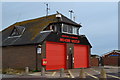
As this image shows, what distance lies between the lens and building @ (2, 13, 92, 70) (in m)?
23.4

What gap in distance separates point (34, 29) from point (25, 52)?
4.29 m

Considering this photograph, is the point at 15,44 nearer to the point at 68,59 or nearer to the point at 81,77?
the point at 68,59

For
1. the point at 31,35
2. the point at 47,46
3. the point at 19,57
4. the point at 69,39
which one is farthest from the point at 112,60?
the point at 19,57

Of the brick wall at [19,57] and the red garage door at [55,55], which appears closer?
the brick wall at [19,57]

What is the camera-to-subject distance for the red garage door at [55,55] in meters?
23.8

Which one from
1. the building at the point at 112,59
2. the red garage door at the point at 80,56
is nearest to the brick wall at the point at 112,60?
the building at the point at 112,59

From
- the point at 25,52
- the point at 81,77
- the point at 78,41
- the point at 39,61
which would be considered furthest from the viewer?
the point at 78,41

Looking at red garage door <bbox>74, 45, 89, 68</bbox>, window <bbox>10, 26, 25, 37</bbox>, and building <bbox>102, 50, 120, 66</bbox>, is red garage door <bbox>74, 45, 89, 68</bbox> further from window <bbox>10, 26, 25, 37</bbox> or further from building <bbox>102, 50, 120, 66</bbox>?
building <bbox>102, 50, 120, 66</bbox>

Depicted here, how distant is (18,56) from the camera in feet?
82.9

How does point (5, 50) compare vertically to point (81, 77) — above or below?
above

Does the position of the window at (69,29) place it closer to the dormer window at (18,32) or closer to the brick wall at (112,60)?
the dormer window at (18,32)

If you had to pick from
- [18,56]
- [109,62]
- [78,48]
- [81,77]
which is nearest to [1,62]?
[18,56]

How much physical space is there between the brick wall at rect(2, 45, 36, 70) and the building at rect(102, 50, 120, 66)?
72.5ft

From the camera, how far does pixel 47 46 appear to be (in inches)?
930
